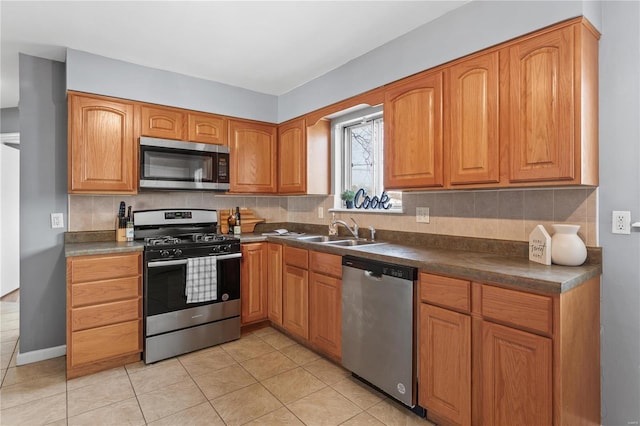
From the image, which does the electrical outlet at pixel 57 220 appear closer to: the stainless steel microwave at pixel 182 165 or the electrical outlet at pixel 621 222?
the stainless steel microwave at pixel 182 165

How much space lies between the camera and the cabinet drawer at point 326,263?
8.29 feet

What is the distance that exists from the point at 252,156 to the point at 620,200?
119 inches

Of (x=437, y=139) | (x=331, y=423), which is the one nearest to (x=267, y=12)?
(x=437, y=139)

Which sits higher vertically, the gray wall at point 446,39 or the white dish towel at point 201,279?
the gray wall at point 446,39

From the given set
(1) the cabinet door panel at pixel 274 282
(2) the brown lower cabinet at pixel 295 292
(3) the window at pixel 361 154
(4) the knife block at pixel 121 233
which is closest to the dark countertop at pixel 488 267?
(2) the brown lower cabinet at pixel 295 292

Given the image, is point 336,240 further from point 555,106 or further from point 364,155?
point 555,106

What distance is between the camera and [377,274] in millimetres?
2152

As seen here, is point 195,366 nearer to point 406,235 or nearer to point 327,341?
point 327,341

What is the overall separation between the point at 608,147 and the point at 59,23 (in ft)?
11.4

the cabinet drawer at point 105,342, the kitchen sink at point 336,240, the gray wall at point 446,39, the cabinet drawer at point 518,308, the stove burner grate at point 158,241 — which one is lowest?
the cabinet drawer at point 105,342

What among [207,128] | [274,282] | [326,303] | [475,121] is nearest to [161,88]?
[207,128]

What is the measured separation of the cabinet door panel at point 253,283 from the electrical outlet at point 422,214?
4.95 feet

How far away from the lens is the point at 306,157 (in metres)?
3.46

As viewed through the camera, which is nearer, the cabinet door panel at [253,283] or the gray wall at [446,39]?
the gray wall at [446,39]
